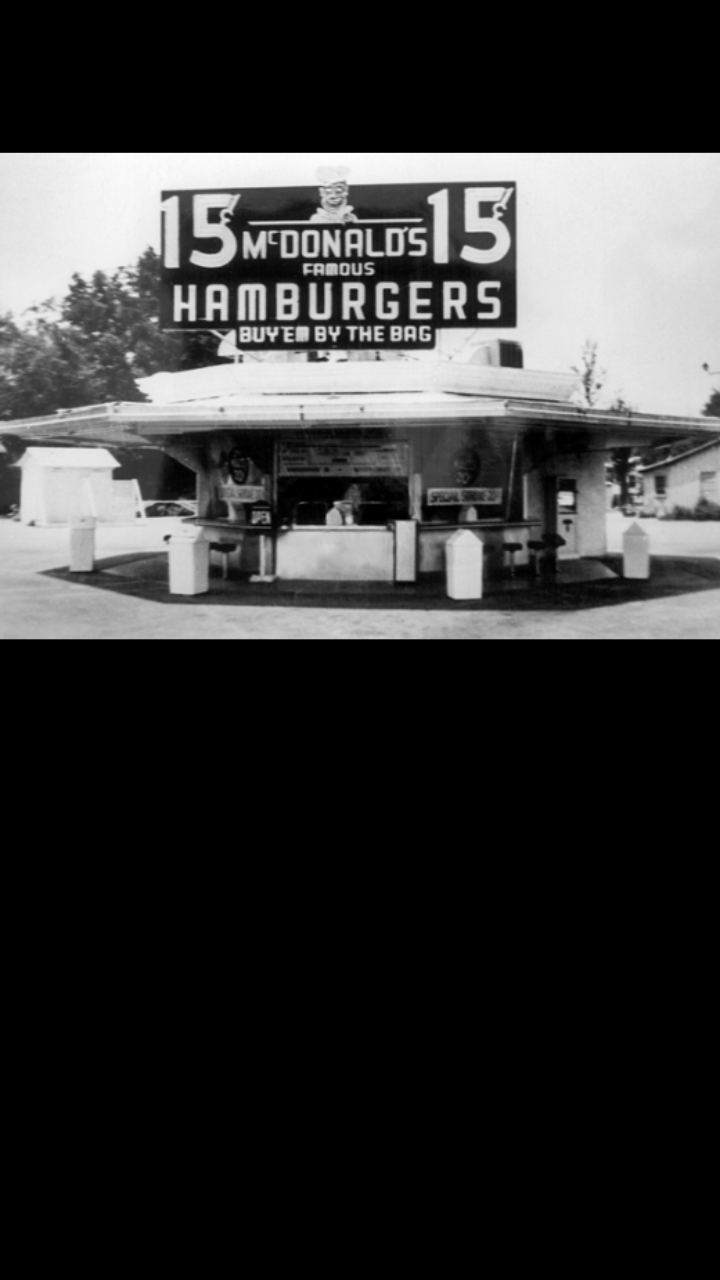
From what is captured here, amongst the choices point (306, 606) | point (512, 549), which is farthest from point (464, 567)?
point (306, 606)

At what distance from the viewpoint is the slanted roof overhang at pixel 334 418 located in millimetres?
4758

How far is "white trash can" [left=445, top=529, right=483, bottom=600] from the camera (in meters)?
4.79

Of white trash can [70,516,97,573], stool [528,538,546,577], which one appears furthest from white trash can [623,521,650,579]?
white trash can [70,516,97,573]

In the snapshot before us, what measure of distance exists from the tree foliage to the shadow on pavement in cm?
89

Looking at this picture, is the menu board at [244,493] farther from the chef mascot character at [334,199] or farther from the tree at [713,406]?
the tree at [713,406]

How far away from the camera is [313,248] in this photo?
4266 mm

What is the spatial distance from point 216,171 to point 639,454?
2678 mm

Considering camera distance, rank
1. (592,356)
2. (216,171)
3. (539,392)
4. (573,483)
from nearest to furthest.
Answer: (216,171)
(592,356)
(539,392)
(573,483)

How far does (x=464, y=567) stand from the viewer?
4.86 metres

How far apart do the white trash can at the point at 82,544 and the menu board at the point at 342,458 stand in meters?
1.40

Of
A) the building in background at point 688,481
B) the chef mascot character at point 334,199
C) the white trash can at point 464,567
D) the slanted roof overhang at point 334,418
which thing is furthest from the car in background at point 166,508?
the building in background at point 688,481

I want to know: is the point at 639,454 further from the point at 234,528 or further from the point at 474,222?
the point at 234,528

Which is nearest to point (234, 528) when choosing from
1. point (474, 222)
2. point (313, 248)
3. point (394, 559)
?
point (394, 559)

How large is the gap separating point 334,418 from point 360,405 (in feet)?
0.63
